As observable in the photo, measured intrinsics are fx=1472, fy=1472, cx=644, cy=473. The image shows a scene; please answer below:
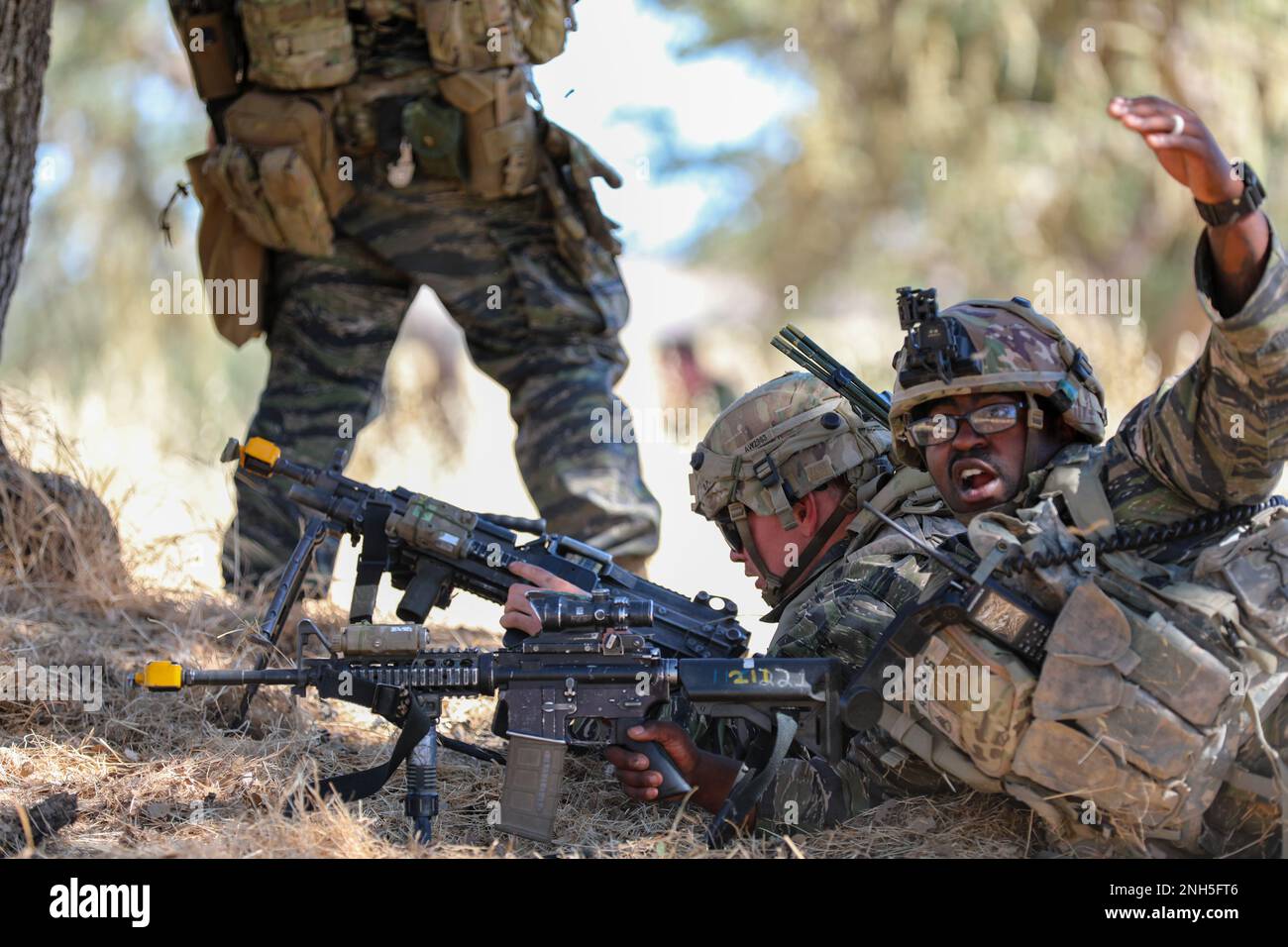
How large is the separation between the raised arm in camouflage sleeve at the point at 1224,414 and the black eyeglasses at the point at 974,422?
0.27 metres

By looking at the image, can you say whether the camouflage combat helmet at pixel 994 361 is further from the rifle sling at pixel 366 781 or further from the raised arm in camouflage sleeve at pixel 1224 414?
the rifle sling at pixel 366 781

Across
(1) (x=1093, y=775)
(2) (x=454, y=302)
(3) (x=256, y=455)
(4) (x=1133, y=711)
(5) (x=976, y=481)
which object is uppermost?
(2) (x=454, y=302)

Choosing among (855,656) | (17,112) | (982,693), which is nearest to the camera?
(982,693)

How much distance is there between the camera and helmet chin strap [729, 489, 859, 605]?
4.25 meters

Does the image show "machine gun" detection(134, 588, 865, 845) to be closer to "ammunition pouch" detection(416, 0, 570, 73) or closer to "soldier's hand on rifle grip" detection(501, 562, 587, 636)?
"soldier's hand on rifle grip" detection(501, 562, 587, 636)

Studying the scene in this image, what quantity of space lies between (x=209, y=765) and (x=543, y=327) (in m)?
2.31

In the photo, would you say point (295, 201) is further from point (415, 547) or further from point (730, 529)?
point (730, 529)

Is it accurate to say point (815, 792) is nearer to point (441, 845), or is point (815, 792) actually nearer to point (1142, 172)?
point (441, 845)

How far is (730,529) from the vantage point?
448cm

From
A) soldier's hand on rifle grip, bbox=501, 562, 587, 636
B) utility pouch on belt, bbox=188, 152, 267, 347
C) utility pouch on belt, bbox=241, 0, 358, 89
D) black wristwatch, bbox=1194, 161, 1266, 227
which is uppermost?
utility pouch on belt, bbox=241, 0, 358, 89

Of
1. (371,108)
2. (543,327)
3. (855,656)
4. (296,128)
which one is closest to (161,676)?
(855,656)

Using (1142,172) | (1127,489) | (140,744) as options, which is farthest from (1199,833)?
(1142,172)

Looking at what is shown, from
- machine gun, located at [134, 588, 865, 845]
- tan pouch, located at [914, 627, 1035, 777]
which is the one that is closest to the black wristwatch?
tan pouch, located at [914, 627, 1035, 777]

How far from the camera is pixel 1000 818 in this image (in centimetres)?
371
